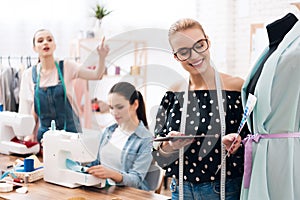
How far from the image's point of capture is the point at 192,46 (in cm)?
135

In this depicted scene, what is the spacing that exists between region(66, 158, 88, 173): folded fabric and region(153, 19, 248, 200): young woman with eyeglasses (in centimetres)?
49

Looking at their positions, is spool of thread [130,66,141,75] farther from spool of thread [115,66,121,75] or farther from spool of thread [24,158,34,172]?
spool of thread [24,158,34,172]

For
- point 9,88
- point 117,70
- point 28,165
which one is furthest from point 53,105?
point 117,70

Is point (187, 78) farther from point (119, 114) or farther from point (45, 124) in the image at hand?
point (45, 124)

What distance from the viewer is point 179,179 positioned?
1.51 metres

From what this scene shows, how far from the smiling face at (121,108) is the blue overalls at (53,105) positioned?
118 centimetres

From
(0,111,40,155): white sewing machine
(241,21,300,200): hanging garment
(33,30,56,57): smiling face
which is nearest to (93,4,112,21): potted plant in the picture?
(33,30,56,57): smiling face

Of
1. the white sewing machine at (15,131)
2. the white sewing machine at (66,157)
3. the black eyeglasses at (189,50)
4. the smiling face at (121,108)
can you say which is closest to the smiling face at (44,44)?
the white sewing machine at (15,131)

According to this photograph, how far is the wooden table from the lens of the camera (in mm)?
1730

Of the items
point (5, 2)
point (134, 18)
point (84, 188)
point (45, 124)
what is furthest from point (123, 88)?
point (134, 18)

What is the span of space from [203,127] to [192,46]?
281 mm

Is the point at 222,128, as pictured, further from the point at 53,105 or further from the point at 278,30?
the point at 53,105

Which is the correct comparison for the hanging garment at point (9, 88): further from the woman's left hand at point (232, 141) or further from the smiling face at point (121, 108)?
the woman's left hand at point (232, 141)

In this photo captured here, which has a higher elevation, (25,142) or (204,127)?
(204,127)
